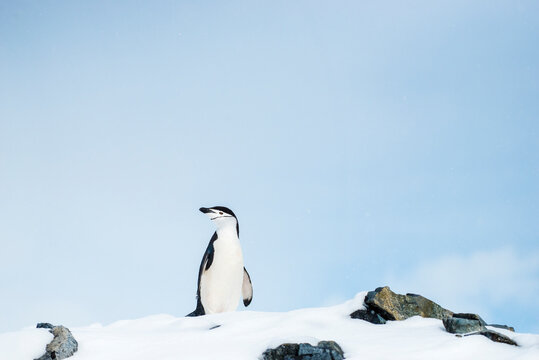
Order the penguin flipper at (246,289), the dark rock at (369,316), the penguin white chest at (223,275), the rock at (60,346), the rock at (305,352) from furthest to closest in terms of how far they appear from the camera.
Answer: the penguin flipper at (246,289), the penguin white chest at (223,275), the dark rock at (369,316), the rock at (60,346), the rock at (305,352)

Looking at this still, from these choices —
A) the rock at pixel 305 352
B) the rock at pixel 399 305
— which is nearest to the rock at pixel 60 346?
the rock at pixel 305 352

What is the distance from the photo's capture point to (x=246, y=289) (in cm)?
1293

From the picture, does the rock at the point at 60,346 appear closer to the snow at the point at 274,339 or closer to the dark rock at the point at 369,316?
the snow at the point at 274,339

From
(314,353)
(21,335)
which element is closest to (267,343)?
(314,353)

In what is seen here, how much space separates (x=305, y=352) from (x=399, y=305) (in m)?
2.17

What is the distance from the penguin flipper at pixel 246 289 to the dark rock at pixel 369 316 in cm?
521

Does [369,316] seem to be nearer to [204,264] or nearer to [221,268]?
[221,268]

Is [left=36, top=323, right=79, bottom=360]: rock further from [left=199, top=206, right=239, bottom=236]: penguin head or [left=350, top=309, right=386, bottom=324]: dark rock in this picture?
[left=199, top=206, right=239, bottom=236]: penguin head

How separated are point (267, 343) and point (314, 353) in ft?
1.83

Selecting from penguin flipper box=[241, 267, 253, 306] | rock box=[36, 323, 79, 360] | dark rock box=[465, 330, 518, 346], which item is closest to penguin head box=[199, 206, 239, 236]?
penguin flipper box=[241, 267, 253, 306]

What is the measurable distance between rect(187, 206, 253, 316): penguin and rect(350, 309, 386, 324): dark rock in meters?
4.37

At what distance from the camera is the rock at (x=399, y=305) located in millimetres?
7746

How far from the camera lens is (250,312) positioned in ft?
27.1

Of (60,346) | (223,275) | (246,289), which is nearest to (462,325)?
(60,346)
